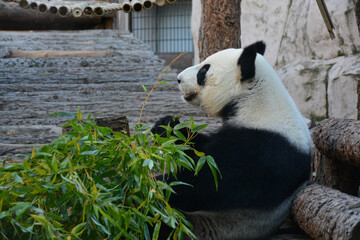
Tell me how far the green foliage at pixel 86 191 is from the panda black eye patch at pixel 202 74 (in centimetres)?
61

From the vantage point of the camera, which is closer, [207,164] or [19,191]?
[19,191]

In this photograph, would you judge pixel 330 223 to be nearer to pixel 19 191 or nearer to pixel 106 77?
pixel 19 191

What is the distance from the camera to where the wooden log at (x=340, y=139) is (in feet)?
7.27

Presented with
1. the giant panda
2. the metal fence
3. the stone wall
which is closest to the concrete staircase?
the giant panda

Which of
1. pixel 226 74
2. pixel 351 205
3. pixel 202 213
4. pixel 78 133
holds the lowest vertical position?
pixel 202 213

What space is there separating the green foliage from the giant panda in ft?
0.66

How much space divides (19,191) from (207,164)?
766mm

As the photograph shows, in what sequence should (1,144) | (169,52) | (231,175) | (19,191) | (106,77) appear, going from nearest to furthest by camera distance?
(19,191)
(231,175)
(1,144)
(106,77)
(169,52)

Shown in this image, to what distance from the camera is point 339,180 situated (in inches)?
105

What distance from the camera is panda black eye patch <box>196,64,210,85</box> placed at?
2.49 meters

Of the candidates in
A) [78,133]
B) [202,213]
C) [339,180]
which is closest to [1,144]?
[78,133]

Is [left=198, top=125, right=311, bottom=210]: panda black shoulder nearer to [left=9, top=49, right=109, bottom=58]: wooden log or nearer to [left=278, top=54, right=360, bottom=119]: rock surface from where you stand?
[left=278, top=54, right=360, bottom=119]: rock surface

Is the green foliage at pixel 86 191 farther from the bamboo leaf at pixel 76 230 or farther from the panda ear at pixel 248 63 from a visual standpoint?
the panda ear at pixel 248 63

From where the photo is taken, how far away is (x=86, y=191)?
5.49ft
